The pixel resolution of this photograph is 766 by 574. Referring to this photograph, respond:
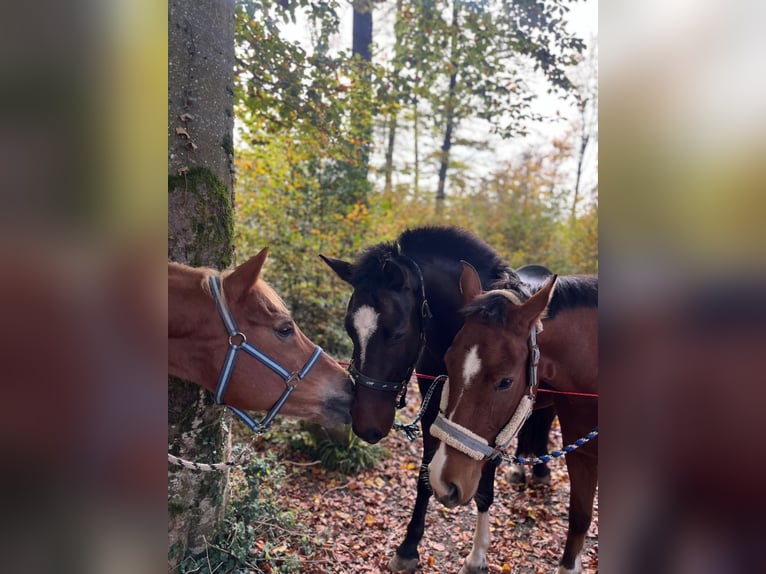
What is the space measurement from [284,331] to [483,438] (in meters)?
1.27

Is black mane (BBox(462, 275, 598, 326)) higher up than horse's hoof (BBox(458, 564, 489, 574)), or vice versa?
black mane (BBox(462, 275, 598, 326))

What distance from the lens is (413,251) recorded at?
3.14 meters

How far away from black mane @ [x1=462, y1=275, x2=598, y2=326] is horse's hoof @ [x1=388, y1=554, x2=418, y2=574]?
2478 mm

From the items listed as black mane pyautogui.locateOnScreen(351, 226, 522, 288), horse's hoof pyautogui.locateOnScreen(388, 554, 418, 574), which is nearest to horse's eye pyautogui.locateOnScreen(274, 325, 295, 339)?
black mane pyautogui.locateOnScreen(351, 226, 522, 288)

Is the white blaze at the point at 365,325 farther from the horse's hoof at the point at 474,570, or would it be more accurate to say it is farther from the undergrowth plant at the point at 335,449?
the undergrowth plant at the point at 335,449

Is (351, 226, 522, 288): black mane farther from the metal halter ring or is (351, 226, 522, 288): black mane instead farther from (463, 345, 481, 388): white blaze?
the metal halter ring

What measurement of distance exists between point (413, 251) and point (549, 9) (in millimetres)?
4257

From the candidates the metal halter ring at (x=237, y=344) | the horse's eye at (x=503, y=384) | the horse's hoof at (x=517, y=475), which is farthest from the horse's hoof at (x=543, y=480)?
the metal halter ring at (x=237, y=344)

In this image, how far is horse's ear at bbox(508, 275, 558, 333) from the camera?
2164 mm

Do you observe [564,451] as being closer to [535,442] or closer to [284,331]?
[284,331]

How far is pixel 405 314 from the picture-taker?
271cm

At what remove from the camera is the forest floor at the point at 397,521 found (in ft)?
11.4
